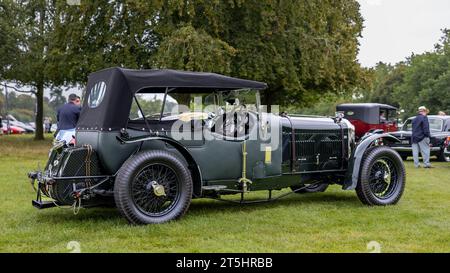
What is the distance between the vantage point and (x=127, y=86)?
6.79 metres

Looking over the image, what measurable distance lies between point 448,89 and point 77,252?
4640cm

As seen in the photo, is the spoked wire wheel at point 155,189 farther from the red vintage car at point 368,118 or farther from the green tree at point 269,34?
the red vintage car at point 368,118

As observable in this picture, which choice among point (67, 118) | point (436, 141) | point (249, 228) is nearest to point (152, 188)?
point (249, 228)

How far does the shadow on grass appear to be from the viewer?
6957mm

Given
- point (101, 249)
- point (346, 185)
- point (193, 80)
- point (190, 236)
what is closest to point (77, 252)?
point (101, 249)

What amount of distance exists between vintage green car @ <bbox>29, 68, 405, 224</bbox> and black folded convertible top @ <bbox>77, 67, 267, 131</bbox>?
13mm

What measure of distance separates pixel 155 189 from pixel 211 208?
5.28 feet

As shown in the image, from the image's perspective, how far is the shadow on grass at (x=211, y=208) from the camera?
6957 mm

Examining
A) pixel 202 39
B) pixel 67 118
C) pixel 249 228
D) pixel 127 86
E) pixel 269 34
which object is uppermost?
pixel 269 34

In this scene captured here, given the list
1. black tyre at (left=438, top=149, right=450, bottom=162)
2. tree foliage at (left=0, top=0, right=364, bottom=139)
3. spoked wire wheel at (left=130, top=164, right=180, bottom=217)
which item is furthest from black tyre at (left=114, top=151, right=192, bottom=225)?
black tyre at (left=438, top=149, right=450, bottom=162)

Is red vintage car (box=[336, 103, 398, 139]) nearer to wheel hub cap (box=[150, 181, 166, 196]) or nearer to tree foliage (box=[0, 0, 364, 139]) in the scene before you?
tree foliage (box=[0, 0, 364, 139])

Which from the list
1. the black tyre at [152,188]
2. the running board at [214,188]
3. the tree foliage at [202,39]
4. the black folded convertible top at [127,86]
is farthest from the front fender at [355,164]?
the tree foliage at [202,39]

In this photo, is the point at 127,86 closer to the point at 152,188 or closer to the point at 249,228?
the point at 152,188

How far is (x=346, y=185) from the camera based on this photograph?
8133 mm
